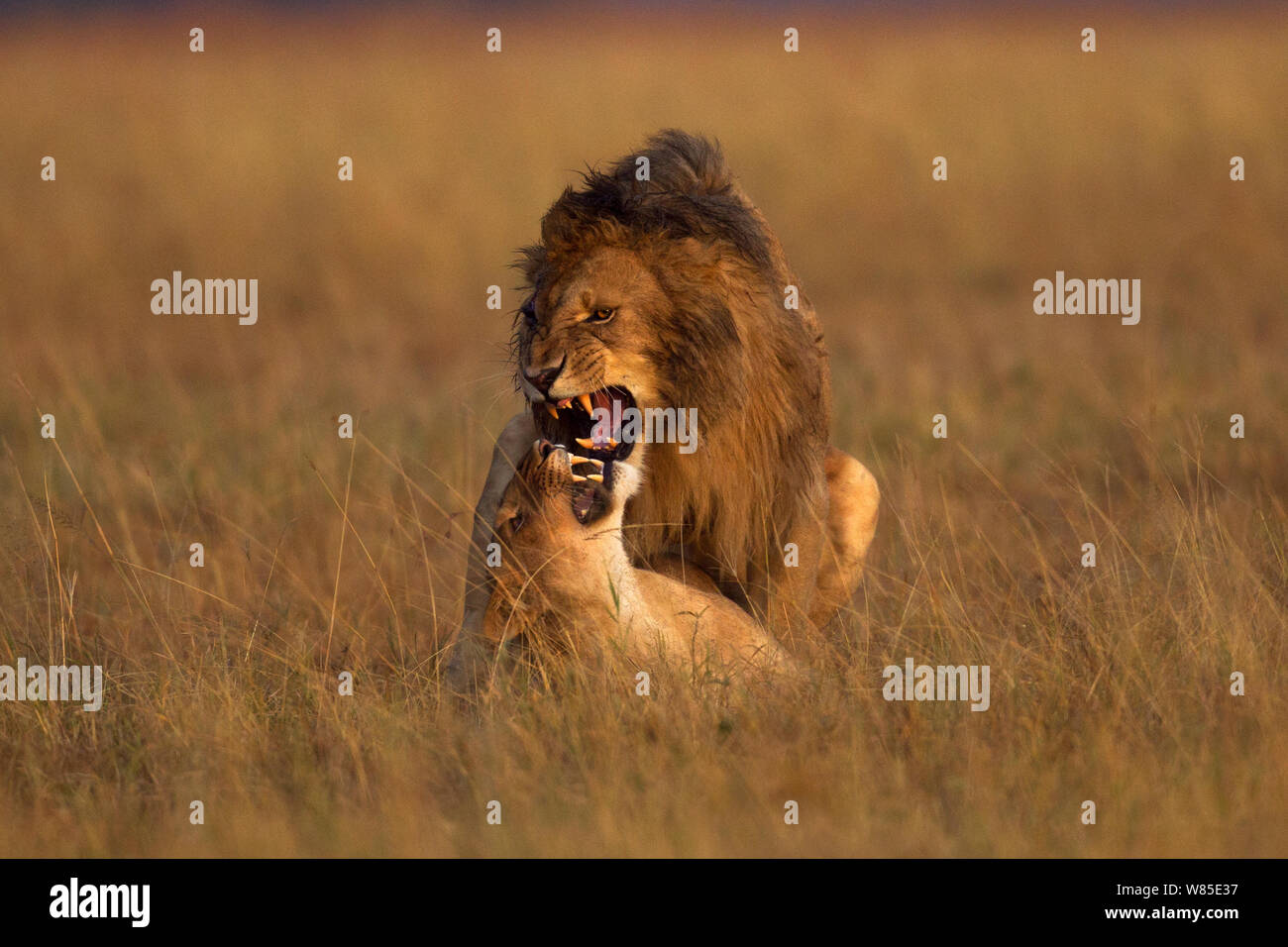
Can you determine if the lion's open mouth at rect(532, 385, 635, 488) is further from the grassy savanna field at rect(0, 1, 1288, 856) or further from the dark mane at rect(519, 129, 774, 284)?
the dark mane at rect(519, 129, 774, 284)

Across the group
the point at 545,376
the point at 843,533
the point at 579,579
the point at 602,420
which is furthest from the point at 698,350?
the point at 843,533

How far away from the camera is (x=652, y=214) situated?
5766 millimetres

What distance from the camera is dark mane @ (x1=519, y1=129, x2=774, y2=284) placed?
5.77 m

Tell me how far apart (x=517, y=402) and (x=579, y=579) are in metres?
5.67

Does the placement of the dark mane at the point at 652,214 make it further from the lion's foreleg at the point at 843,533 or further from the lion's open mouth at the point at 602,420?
the lion's foreleg at the point at 843,533

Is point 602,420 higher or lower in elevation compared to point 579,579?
higher

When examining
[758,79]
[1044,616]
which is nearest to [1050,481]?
[1044,616]

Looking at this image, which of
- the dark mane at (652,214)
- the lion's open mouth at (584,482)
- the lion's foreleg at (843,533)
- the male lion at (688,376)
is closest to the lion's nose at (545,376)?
the male lion at (688,376)

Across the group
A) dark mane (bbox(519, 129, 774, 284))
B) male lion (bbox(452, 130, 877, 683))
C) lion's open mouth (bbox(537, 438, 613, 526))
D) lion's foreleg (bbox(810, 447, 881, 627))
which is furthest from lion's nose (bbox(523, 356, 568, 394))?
lion's foreleg (bbox(810, 447, 881, 627))

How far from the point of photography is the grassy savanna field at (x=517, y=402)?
15.7 feet

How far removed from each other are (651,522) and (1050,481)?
142 inches

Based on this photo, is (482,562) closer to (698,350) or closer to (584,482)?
(584,482)

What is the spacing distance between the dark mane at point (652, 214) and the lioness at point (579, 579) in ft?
2.35

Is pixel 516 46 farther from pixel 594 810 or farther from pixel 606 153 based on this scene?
pixel 594 810
